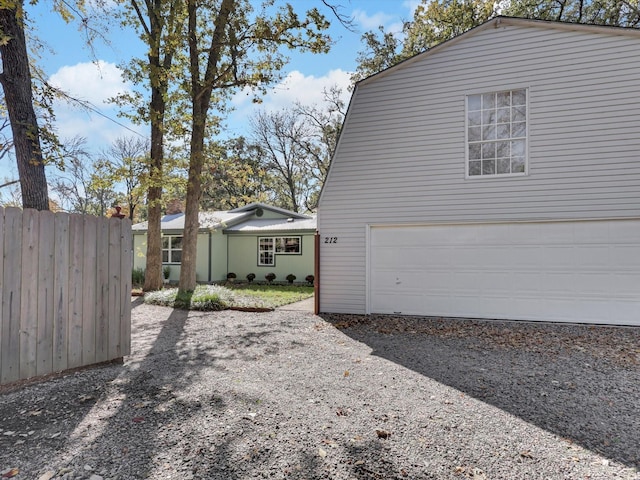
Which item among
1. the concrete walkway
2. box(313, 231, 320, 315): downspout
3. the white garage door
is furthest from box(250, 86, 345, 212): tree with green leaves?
the white garage door

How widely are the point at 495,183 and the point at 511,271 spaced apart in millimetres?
1904

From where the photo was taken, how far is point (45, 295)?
157 inches

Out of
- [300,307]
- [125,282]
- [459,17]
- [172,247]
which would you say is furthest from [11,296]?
[459,17]

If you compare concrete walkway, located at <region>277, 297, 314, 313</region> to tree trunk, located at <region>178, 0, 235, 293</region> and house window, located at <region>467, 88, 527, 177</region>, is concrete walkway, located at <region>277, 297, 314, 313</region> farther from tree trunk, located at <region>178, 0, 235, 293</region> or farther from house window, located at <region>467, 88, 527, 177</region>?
house window, located at <region>467, 88, 527, 177</region>

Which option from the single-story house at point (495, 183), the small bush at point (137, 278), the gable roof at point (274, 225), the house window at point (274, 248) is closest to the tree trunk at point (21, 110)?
the single-story house at point (495, 183)

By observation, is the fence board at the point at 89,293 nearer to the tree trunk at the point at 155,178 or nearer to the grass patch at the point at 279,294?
the grass patch at the point at 279,294

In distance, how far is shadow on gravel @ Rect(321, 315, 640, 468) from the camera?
3.14 meters

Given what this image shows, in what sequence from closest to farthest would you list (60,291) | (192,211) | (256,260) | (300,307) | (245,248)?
(60,291) < (300,307) < (192,211) < (256,260) < (245,248)

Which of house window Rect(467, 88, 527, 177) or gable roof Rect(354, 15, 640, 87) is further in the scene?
house window Rect(467, 88, 527, 177)

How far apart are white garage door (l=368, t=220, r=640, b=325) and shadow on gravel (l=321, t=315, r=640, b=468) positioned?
465mm

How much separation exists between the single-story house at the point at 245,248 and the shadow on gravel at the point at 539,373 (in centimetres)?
859

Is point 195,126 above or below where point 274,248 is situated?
above

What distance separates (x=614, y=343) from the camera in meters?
5.99

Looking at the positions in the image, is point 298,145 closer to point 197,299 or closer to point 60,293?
point 197,299
